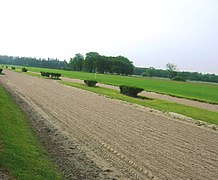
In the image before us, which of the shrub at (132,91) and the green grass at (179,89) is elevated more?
the shrub at (132,91)

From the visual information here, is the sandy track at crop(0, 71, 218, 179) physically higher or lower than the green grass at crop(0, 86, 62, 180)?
lower

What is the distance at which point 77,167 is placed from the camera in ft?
32.1

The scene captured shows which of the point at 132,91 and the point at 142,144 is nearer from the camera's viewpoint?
the point at 142,144

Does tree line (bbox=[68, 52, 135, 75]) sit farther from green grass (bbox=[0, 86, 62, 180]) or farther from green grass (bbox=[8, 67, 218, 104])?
green grass (bbox=[0, 86, 62, 180])

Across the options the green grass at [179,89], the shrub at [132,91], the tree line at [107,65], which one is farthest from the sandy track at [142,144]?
the tree line at [107,65]

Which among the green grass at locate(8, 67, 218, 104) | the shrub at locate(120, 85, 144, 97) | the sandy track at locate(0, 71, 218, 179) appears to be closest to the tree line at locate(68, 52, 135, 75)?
the green grass at locate(8, 67, 218, 104)

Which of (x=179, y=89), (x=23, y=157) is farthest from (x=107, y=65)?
(x=23, y=157)

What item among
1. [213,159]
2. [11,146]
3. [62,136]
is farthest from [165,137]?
[11,146]

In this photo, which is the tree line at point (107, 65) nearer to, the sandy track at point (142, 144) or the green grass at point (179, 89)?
the green grass at point (179, 89)

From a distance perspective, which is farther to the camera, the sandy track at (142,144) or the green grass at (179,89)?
Result: the green grass at (179,89)

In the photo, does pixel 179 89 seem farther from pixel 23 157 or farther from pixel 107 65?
pixel 107 65

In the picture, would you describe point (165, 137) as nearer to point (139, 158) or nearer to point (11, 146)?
point (139, 158)

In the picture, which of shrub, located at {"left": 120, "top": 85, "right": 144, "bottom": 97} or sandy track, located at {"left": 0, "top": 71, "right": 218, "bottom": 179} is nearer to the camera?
sandy track, located at {"left": 0, "top": 71, "right": 218, "bottom": 179}

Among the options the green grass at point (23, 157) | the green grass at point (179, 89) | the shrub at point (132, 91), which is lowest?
the green grass at point (179, 89)
